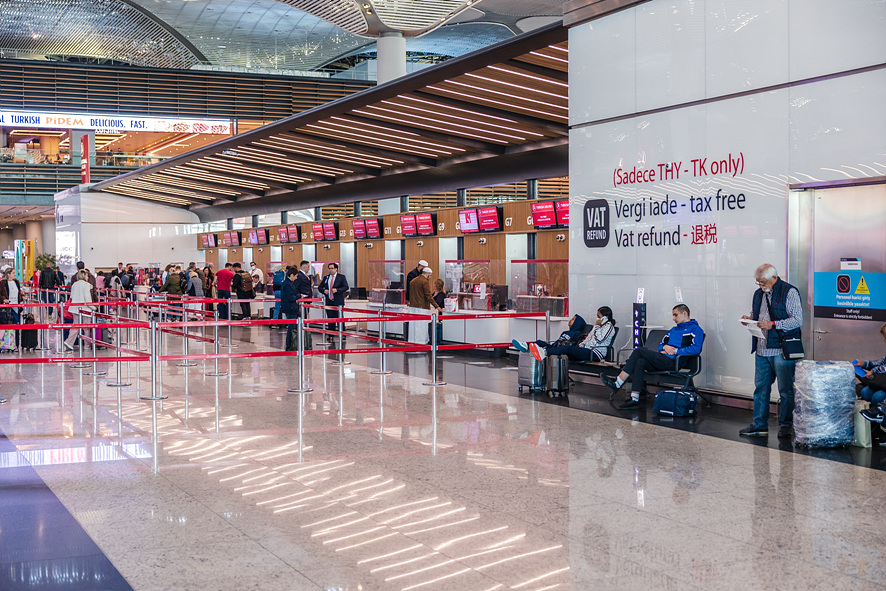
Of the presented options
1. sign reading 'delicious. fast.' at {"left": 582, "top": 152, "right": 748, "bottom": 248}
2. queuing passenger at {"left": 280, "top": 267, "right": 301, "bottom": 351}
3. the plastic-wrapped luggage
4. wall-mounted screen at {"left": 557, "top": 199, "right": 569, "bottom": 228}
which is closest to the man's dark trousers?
sign reading 'delicious. fast.' at {"left": 582, "top": 152, "right": 748, "bottom": 248}

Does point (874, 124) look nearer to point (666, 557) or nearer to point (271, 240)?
point (666, 557)

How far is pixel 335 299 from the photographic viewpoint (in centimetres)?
1753

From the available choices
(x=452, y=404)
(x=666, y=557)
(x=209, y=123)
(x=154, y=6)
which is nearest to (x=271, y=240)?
(x=209, y=123)

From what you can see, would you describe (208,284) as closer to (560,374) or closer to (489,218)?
(489,218)

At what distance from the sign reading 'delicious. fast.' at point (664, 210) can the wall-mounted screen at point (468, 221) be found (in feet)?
25.7

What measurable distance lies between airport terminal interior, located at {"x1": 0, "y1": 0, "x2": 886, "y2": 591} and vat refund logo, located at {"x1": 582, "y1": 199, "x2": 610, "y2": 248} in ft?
0.12

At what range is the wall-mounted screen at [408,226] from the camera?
837 inches

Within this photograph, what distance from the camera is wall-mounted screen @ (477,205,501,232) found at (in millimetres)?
18234

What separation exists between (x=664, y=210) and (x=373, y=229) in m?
14.0

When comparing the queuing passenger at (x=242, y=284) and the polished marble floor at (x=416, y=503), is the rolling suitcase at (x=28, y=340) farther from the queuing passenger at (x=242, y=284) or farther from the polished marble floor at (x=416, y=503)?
the polished marble floor at (x=416, y=503)

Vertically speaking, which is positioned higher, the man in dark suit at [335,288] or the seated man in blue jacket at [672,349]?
the man in dark suit at [335,288]

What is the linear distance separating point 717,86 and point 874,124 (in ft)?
6.41

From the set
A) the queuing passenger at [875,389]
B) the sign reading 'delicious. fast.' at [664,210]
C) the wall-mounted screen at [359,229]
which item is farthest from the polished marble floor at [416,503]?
the wall-mounted screen at [359,229]

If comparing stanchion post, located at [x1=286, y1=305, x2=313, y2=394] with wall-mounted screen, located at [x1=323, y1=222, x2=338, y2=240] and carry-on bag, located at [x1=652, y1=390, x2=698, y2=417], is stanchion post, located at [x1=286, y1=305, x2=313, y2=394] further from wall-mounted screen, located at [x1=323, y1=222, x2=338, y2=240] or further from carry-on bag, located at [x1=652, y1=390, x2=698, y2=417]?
wall-mounted screen, located at [x1=323, y1=222, x2=338, y2=240]
